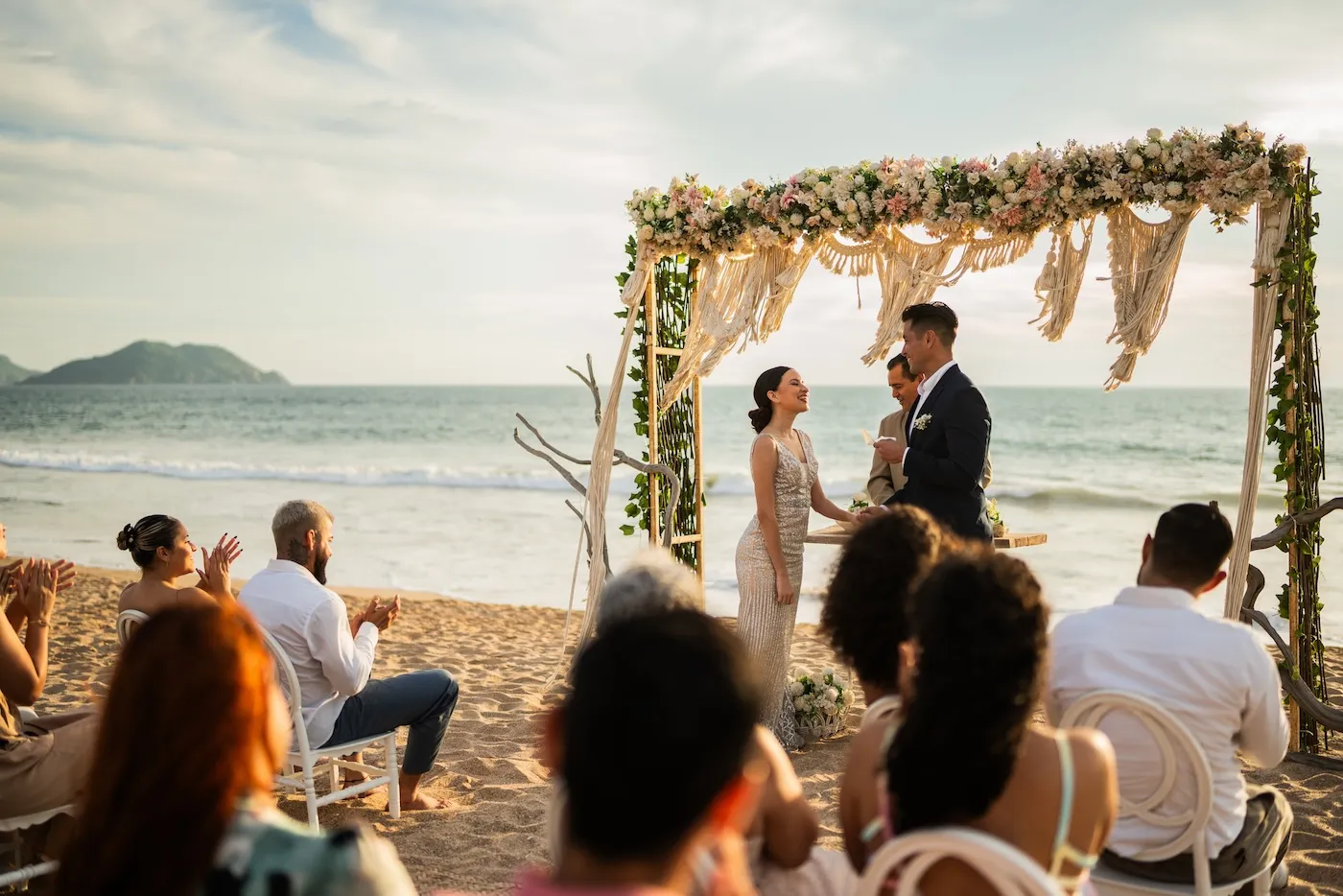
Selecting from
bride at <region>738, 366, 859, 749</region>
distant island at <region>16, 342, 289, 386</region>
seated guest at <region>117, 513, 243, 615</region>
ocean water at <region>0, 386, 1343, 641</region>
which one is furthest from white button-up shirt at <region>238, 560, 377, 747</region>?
distant island at <region>16, 342, 289, 386</region>

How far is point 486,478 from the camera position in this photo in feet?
78.1

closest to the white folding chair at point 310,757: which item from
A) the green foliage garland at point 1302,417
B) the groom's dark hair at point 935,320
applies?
the groom's dark hair at point 935,320

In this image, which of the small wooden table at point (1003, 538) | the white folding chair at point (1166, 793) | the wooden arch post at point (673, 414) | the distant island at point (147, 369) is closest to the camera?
the white folding chair at point (1166, 793)

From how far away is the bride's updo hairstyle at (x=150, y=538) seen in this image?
11.8 feet

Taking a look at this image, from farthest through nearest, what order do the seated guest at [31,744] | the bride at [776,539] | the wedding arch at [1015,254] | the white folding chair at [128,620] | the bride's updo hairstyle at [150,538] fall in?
the bride at [776,539]
the wedding arch at [1015,254]
the bride's updo hairstyle at [150,538]
the white folding chair at [128,620]
the seated guest at [31,744]

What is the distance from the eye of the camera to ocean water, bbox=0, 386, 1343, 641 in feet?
44.1

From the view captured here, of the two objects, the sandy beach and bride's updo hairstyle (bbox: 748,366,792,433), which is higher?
bride's updo hairstyle (bbox: 748,366,792,433)

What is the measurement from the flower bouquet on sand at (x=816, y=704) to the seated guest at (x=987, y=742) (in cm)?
357

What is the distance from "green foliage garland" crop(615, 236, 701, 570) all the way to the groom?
1882 millimetres

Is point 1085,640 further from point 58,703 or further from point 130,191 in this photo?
point 130,191

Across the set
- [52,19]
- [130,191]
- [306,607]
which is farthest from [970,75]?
[130,191]

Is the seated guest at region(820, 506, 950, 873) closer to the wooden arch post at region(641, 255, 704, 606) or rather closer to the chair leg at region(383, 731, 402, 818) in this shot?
the chair leg at region(383, 731, 402, 818)

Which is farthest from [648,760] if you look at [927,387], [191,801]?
[927,387]

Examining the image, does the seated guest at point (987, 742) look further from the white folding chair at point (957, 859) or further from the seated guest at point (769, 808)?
the seated guest at point (769, 808)
